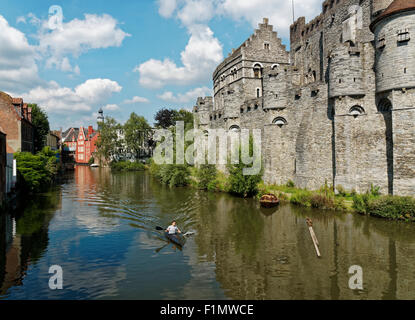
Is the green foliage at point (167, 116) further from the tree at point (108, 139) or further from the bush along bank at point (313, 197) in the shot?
the bush along bank at point (313, 197)

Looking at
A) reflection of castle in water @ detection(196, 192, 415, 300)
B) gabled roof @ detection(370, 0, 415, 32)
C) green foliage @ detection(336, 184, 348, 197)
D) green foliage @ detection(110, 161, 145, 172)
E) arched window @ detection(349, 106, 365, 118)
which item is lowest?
reflection of castle in water @ detection(196, 192, 415, 300)

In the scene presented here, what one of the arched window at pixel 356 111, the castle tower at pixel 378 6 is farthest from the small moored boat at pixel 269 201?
the castle tower at pixel 378 6

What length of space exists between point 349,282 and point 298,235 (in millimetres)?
4769

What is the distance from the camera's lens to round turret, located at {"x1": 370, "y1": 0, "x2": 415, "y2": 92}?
15.2 meters

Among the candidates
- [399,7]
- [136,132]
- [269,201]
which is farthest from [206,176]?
[136,132]

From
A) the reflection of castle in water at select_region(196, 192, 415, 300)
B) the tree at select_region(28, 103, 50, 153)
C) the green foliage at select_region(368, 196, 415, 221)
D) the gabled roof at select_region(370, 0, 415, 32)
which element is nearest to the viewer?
the reflection of castle in water at select_region(196, 192, 415, 300)

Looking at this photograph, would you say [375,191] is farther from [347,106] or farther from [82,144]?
[82,144]

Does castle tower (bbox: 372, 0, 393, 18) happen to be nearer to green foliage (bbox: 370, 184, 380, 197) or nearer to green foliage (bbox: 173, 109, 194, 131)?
green foliage (bbox: 370, 184, 380, 197)

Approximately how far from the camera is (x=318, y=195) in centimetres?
1822

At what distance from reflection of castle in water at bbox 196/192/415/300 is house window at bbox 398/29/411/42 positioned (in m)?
9.13

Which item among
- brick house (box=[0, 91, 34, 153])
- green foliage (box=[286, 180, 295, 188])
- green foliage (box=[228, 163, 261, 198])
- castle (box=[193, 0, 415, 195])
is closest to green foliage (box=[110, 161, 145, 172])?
brick house (box=[0, 91, 34, 153])

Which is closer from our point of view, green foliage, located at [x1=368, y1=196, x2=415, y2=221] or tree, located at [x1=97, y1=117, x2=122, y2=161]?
green foliage, located at [x1=368, y1=196, x2=415, y2=221]
